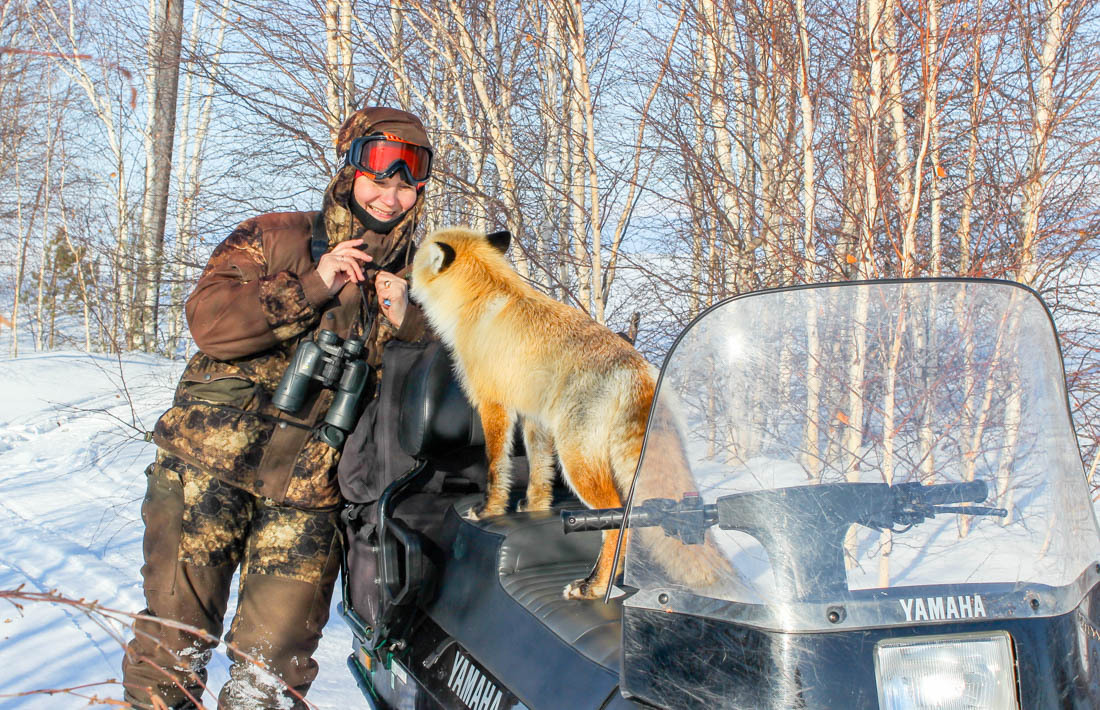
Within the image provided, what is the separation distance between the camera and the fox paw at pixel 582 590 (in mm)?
1894

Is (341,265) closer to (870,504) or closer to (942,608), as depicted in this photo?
(870,504)

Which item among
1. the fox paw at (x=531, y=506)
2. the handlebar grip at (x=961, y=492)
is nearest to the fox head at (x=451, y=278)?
the fox paw at (x=531, y=506)

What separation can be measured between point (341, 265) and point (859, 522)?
1.80 meters

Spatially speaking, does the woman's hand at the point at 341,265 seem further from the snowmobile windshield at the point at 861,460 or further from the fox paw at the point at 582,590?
the snowmobile windshield at the point at 861,460

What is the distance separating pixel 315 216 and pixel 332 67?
518 cm

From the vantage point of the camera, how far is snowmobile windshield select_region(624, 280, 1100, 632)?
134 cm

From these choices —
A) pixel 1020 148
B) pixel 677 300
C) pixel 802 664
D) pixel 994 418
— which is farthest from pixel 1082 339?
pixel 802 664

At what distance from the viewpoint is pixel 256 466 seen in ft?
8.34

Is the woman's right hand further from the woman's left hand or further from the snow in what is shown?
the snow

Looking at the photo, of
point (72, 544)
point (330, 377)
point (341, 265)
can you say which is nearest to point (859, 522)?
point (330, 377)

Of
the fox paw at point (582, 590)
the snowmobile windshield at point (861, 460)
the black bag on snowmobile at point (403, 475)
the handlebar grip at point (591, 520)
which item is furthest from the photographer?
the black bag on snowmobile at point (403, 475)

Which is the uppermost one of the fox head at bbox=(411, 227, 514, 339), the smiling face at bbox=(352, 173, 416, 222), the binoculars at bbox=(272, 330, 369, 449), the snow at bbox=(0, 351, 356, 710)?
the smiling face at bbox=(352, 173, 416, 222)

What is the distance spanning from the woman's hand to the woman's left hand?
87 mm

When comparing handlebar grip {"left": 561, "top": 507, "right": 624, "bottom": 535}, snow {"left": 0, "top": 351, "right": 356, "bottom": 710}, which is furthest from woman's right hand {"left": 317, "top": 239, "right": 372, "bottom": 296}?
handlebar grip {"left": 561, "top": 507, "right": 624, "bottom": 535}
